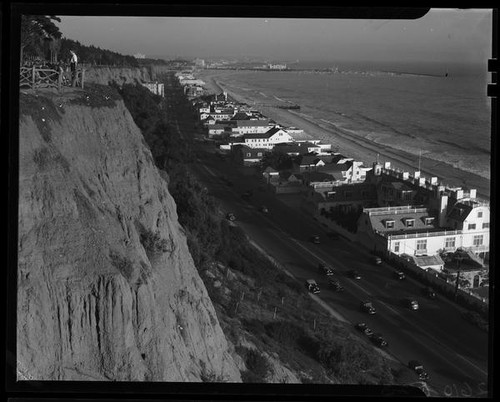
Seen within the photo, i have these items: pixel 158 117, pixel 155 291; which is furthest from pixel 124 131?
pixel 155 291

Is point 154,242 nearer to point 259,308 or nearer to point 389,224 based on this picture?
point 259,308

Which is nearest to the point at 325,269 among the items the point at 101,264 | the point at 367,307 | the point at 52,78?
the point at 367,307

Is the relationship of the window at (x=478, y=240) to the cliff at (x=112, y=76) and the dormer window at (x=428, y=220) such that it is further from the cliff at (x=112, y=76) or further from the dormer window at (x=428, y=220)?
the cliff at (x=112, y=76)

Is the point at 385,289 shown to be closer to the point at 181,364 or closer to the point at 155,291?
the point at 181,364

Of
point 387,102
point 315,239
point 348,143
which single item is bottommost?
point 315,239

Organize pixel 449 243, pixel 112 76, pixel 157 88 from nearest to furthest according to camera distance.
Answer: pixel 449 243, pixel 157 88, pixel 112 76

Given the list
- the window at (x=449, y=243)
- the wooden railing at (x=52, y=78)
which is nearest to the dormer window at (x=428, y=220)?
the window at (x=449, y=243)
